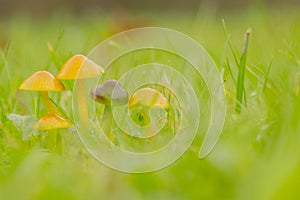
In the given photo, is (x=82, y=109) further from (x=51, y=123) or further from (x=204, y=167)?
(x=204, y=167)

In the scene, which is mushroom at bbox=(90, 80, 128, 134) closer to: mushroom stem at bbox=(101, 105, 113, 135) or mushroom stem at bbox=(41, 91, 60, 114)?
mushroom stem at bbox=(101, 105, 113, 135)

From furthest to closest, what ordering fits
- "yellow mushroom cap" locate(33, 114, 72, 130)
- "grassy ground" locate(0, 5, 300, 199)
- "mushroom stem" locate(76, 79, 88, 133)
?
"mushroom stem" locate(76, 79, 88, 133) → "yellow mushroom cap" locate(33, 114, 72, 130) → "grassy ground" locate(0, 5, 300, 199)

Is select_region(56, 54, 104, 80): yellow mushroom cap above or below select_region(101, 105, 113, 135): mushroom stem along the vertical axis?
above

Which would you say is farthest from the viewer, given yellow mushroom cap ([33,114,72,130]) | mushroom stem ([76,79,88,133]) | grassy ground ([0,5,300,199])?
mushroom stem ([76,79,88,133])

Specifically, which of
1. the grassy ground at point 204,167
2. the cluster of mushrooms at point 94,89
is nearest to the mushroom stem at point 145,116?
the cluster of mushrooms at point 94,89

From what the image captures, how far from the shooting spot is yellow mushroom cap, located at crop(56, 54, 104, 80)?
1217 millimetres

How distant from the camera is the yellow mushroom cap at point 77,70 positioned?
1217 millimetres

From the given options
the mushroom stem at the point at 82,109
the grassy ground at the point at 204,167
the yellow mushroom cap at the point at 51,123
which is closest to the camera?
the grassy ground at the point at 204,167

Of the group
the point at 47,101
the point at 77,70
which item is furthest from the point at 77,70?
the point at 47,101

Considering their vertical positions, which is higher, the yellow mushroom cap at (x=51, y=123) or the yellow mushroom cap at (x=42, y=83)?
the yellow mushroom cap at (x=42, y=83)

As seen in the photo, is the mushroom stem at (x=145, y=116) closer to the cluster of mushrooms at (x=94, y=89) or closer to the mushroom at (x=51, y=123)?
the cluster of mushrooms at (x=94, y=89)

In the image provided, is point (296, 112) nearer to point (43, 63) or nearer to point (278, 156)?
point (278, 156)

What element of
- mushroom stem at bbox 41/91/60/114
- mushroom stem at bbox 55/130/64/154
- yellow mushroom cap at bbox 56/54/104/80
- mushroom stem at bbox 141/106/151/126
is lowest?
mushroom stem at bbox 55/130/64/154

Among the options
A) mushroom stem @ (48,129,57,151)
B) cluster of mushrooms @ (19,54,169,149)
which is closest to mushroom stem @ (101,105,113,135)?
cluster of mushrooms @ (19,54,169,149)
